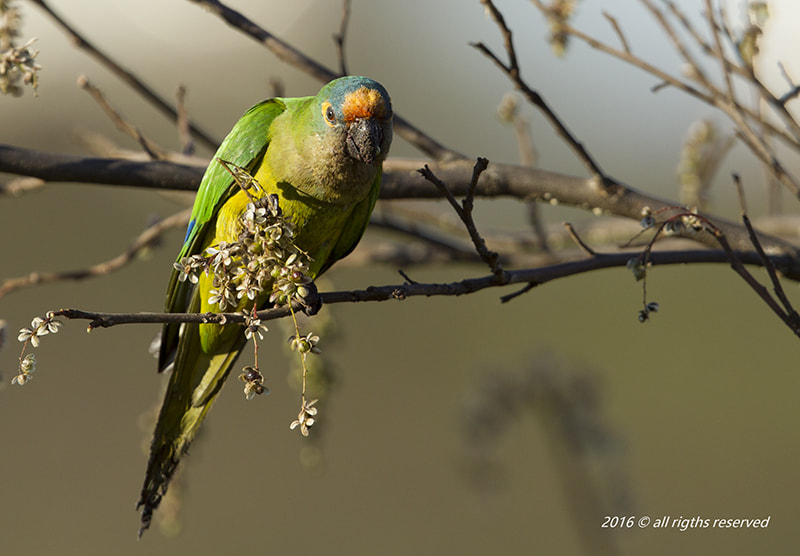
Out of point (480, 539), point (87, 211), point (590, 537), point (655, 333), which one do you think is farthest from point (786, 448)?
point (87, 211)

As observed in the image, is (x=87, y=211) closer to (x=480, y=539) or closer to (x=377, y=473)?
(x=377, y=473)

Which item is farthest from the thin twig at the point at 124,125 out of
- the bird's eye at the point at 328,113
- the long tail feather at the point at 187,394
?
the bird's eye at the point at 328,113

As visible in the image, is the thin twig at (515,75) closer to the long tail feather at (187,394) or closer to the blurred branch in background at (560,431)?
the long tail feather at (187,394)

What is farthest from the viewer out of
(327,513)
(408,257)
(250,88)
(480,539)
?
(250,88)

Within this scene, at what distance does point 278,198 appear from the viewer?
2.20 metres

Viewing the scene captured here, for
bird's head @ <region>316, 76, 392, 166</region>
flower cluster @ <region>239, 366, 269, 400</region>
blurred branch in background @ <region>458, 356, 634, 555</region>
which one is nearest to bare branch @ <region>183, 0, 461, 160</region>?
bird's head @ <region>316, 76, 392, 166</region>

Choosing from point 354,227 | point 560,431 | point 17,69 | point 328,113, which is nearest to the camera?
point 17,69

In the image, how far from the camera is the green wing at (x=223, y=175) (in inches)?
108

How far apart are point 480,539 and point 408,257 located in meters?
6.19

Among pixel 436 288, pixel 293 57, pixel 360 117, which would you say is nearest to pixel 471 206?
pixel 436 288

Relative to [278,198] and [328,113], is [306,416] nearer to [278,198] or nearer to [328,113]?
[278,198]

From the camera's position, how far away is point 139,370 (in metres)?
12.0

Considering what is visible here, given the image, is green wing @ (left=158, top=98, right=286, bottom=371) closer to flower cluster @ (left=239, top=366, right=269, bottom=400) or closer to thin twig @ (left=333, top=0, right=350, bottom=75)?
thin twig @ (left=333, top=0, right=350, bottom=75)

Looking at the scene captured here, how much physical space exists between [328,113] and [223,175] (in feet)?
1.59
